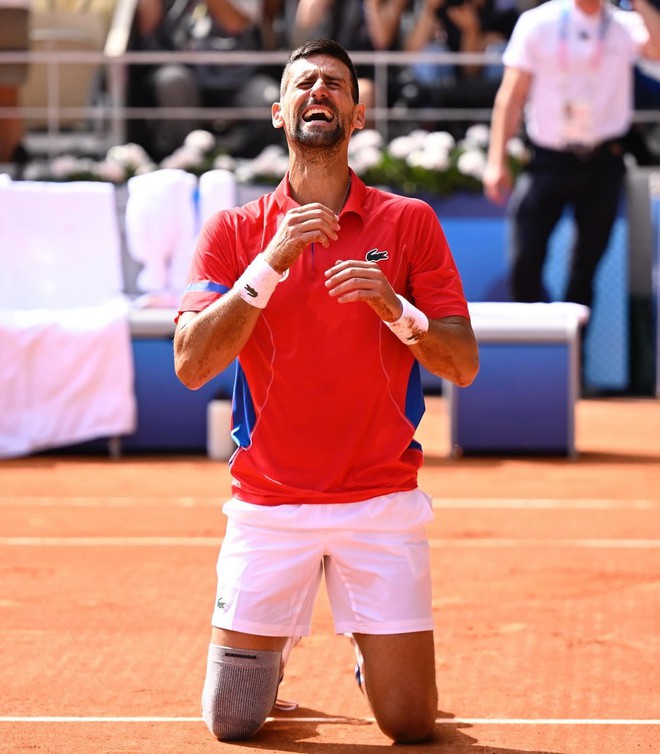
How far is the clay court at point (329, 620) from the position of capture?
4234 millimetres

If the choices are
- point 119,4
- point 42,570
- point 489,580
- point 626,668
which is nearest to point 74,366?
point 42,570

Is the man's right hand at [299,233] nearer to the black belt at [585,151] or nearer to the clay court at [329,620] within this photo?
the clay court at [329,620]

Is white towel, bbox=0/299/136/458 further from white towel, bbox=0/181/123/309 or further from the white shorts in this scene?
the white shorts

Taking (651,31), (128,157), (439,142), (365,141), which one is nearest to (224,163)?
(128,157)

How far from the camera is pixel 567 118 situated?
1097 cm

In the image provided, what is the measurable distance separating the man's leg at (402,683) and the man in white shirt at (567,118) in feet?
22.6

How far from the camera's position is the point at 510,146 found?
12.5 meters

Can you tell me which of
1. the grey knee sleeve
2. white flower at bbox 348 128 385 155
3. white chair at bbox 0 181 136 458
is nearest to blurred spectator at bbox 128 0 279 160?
white flower at bbox 348 128 385 155

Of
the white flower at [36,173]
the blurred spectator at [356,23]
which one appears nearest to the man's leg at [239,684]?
the white flower at [36,173]

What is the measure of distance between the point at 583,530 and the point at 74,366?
3.64m

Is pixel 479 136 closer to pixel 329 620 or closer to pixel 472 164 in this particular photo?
pixel 472 164

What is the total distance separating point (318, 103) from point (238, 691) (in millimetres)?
1521

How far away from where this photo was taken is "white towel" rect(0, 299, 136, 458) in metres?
9.52

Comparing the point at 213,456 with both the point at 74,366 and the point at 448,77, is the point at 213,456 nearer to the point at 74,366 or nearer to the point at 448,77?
the point at 74,366
